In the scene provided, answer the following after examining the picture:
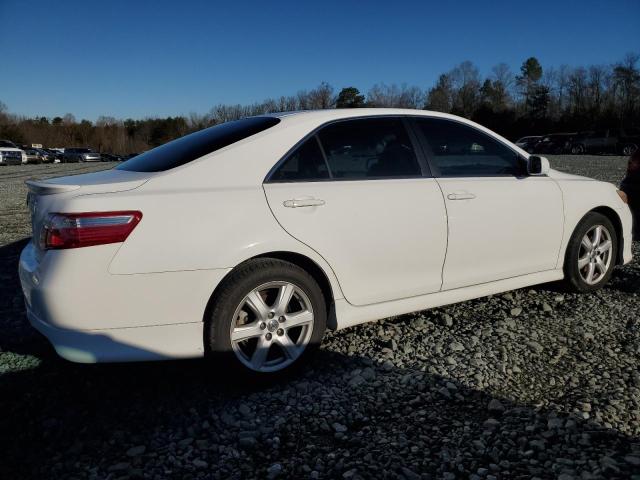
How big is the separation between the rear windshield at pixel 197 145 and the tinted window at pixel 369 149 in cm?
40

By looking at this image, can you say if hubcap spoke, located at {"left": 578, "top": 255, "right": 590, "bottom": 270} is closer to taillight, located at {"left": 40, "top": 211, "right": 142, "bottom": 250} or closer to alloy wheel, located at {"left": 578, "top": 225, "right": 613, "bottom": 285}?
alloy wheel, located at {"left": 578, "top": 225, "right": 613, "bottom": 285}

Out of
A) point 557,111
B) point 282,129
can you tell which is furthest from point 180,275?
point 557,111

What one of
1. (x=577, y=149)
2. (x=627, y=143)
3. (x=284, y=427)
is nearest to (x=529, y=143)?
(x=577, y=149)

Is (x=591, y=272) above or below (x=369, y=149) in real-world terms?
below

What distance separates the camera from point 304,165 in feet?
9.58

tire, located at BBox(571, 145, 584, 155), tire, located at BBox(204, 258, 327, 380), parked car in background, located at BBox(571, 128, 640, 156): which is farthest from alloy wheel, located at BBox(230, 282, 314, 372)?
tire, located at BBox(571, 145, 584, 155)

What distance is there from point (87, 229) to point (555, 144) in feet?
126

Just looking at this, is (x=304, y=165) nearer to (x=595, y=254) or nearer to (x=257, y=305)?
(x=257, y=305)

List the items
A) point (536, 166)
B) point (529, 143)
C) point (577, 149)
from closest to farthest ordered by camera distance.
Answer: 1. point (536, 166)
2. point (577, 149)
3. point (529, 143)

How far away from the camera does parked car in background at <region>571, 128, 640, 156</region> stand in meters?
31.6

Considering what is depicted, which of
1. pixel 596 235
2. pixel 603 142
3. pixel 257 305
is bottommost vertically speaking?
pixel 257 305

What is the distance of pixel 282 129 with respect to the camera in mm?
2945

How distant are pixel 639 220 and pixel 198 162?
4805mm

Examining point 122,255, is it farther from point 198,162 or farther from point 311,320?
point 311,320
